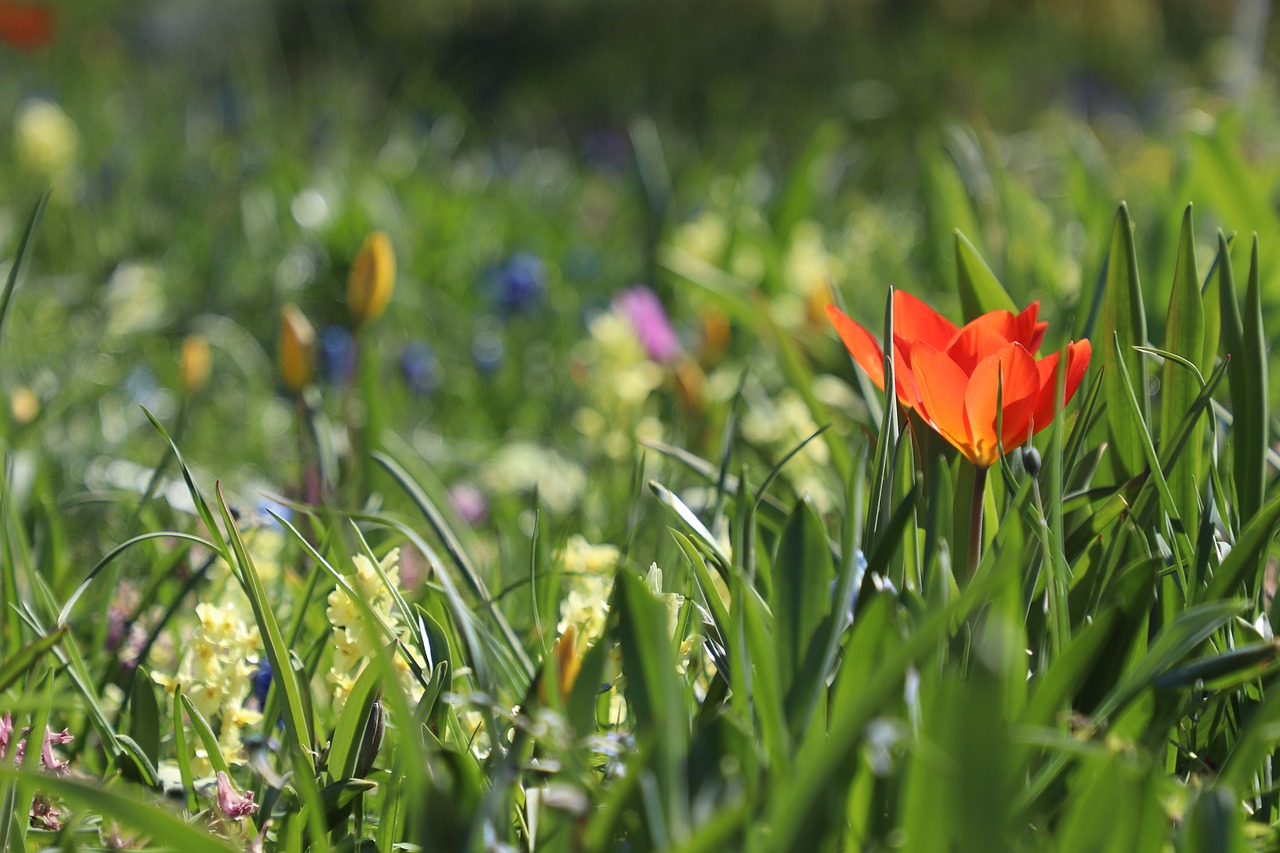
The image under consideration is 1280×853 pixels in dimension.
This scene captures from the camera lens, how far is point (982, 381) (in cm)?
74

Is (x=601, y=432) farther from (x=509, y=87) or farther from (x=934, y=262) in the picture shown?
(x=509, y=87)

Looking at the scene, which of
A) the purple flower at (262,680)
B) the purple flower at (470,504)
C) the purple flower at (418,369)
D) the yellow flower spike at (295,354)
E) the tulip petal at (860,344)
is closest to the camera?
the tulip petal at (860,344)

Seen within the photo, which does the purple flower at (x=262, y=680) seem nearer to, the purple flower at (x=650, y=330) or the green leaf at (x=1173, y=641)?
the green leaf at (x=1173, y=641)

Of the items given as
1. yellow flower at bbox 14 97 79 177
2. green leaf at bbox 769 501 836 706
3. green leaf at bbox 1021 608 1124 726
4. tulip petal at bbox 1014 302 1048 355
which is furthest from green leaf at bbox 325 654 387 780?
yellow flower at bbox 14 97 79 177

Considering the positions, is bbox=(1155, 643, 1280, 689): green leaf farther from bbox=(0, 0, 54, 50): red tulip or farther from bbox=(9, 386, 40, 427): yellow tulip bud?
bbox=(0, 0, 54, 50): red tulip

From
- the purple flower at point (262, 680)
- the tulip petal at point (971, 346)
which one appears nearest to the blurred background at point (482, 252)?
the purple flower at point (262, 680)

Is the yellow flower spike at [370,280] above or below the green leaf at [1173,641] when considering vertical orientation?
above

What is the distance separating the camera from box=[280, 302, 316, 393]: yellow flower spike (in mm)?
1336

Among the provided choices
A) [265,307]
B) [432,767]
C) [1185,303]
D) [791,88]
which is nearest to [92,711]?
[432,767]

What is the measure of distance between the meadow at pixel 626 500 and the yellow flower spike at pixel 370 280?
1cm

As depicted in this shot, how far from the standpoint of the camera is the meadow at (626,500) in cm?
60

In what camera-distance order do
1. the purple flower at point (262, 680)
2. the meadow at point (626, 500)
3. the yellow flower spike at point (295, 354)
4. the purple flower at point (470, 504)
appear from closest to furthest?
the meadow at point (626, 500), the purple flower at point (262, 680), the yellow flower spike at point (295, 354), the purple flower at point (470, 504)

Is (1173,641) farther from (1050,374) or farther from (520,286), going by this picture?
(520,286)

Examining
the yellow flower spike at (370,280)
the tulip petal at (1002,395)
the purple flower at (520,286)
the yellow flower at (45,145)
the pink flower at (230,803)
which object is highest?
the yellow flower at (45,145)
